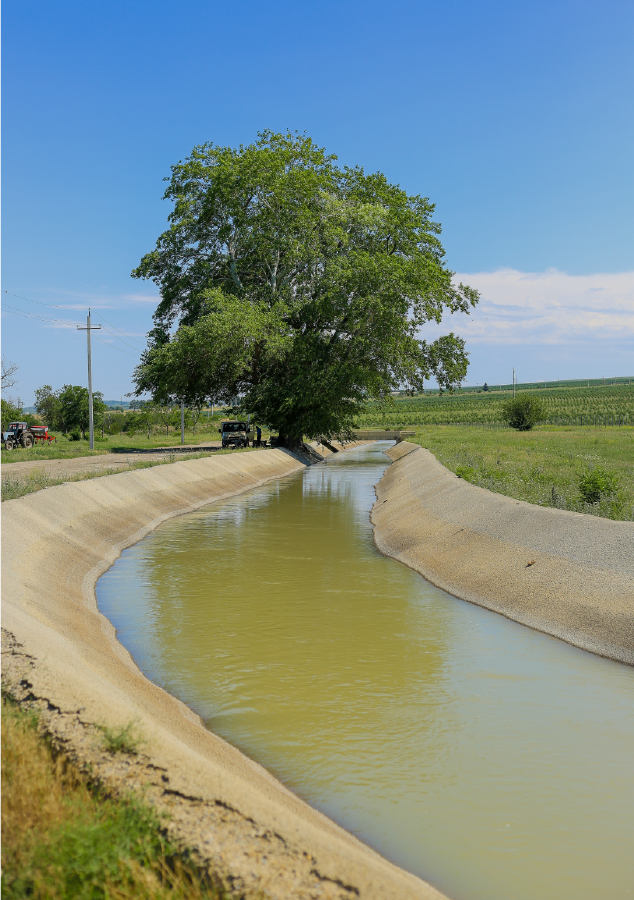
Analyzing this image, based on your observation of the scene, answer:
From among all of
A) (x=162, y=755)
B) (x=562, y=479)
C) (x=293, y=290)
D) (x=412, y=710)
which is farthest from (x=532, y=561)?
(x=293, y=290)

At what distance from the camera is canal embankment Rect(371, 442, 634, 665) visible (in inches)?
428

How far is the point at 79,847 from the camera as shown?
3953 mm

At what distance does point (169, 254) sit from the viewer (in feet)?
164

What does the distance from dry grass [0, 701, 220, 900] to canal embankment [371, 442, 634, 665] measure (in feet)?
24.6

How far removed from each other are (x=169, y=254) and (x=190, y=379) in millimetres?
9453

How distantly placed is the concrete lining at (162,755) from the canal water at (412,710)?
48 cm

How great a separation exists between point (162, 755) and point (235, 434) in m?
48.4

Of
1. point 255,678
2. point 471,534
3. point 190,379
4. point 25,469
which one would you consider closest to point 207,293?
point 190,379

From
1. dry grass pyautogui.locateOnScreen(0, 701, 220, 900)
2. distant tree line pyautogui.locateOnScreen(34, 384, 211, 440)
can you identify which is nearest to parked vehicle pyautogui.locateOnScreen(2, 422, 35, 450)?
distant tree line pyautogui.locateOnScreen(34, 384, 211, 440)

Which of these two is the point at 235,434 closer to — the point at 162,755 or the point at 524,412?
the point at 524,412

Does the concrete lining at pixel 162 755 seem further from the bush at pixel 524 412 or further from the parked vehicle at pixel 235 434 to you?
the bush at pixel 524 412

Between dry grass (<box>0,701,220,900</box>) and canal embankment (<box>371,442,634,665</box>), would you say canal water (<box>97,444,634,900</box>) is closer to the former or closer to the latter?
canal embankment (<box>371,442,634,665</box>)

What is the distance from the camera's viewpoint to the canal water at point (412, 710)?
570cm

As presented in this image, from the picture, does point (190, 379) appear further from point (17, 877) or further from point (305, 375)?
point (17, 877)
